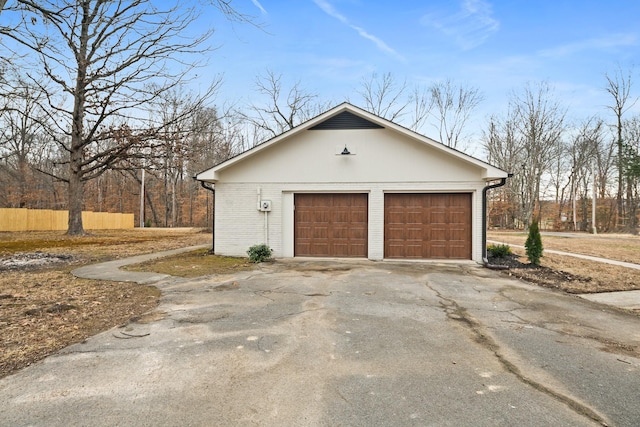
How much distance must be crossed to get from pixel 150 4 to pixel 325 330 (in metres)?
10.1

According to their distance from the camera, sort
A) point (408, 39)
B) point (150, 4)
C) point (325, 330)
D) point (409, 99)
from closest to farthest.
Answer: point (325, 330), point (150, 4), point (408, 39), point (409, 99)

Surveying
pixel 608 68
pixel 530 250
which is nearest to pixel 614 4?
pixel 530 250

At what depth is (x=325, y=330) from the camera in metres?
4.37

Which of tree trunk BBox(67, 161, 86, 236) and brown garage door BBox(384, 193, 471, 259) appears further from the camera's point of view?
tree trunk BBox(67, 161, 86, 236)

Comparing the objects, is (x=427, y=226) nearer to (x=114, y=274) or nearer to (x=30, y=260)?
(x=114, y=274)

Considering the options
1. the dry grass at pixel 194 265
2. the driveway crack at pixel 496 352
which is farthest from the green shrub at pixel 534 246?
the dry grass at pixel 194 265

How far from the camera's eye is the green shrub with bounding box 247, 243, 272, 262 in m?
10.5

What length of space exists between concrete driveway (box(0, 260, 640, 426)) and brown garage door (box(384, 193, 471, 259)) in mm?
4778

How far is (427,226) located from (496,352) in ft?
→ 24.0

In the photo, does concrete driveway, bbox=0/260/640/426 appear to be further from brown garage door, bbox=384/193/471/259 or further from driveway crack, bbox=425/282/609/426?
brown garage door, bbox=384/193/471/259

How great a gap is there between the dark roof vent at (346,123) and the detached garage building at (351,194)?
3cm

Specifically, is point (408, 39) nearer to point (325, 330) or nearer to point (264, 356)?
point (325, 330)

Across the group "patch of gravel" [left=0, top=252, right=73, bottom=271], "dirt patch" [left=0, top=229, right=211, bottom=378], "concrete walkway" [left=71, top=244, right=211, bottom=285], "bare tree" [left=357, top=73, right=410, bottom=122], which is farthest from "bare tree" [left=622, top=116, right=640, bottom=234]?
"patch of gravel" [left=0, top=252, right=73, bottom=271]

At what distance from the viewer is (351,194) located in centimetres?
1114
